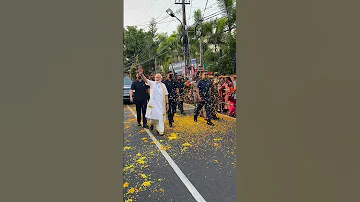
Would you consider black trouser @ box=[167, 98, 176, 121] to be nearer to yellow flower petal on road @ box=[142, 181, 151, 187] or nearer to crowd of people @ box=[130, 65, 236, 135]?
crowd of people @ box=[130, 65, 236, 135]

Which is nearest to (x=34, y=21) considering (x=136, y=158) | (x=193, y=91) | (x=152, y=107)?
(x=136, y=158)

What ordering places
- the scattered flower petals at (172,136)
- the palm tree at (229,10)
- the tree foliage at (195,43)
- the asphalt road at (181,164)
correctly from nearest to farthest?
1. the asphalt road at (181,164)
2. the scattered flower petals at (172,136)
3. the tree foliage at (195,43)
4. the palm tree at (229,10)

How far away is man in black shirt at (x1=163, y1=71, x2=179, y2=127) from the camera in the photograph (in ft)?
14.4

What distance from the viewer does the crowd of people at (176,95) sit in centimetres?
370

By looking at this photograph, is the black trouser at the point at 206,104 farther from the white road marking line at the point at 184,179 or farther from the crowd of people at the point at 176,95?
the white road marking line at the point at 184,179

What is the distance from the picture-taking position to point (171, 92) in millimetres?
4551

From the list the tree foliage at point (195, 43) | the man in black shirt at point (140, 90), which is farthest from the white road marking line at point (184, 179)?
the tree foliage at point (195, 43)

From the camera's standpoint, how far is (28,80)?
736 millimetres


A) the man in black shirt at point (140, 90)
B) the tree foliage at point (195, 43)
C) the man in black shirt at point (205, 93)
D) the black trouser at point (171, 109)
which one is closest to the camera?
the man in black shirt at point (140, 90)

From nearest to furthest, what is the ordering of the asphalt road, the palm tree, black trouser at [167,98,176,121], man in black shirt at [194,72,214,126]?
the asphalt road → man in black shirt at [194,72,214,126] → black trouser at [167,98,176,121] → the palm tree

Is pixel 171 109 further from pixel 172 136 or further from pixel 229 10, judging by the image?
pixel 229 10

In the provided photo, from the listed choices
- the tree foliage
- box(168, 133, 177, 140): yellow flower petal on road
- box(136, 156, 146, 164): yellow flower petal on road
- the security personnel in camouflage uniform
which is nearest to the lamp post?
the tree foliage

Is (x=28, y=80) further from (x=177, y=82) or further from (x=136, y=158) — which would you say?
(x=177, y=82)

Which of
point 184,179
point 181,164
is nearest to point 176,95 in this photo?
point 181,164
